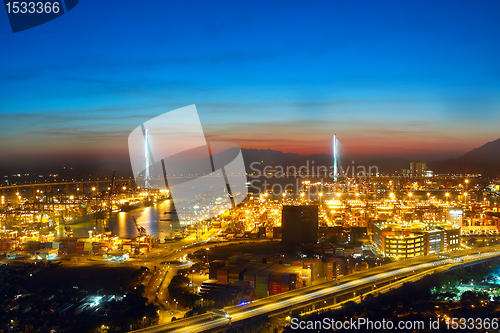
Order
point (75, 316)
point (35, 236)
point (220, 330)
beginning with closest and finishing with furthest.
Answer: point (220, 330)
point (75, 316)
point (35, 236)

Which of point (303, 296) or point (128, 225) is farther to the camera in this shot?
point (128, 225)

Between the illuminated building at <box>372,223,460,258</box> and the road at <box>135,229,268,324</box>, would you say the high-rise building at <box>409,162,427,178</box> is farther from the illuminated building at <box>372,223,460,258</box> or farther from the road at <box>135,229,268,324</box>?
the road at <box>135,229,268,324</box>

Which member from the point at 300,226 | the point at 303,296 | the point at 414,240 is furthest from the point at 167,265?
the point at 414,240

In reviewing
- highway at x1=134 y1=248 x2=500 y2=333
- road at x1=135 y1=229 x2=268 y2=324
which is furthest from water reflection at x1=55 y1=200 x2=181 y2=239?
highway at x1=134 y1=248 x2=500 y2=333

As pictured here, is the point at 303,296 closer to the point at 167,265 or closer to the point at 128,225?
the point at 167,265

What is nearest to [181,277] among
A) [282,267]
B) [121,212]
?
[282,267]

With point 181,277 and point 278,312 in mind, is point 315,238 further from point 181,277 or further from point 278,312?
point 278,312

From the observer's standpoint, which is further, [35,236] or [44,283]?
[35,236]
